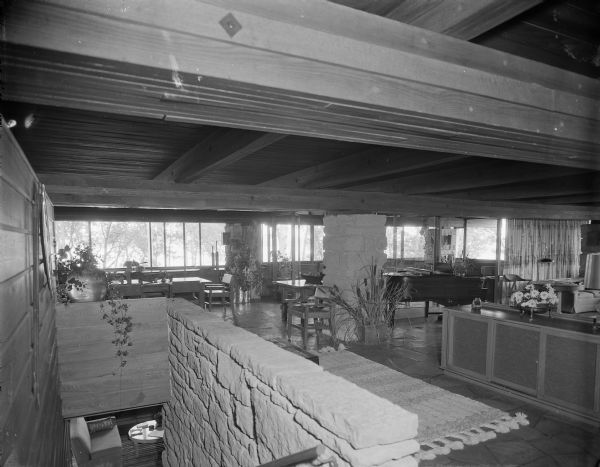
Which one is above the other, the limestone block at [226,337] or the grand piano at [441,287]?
the limestone block at [226,337]

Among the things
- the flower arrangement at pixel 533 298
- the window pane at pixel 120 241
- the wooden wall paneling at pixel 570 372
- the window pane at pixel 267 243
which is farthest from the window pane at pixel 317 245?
the wooden wall paneling at pixel 570 372

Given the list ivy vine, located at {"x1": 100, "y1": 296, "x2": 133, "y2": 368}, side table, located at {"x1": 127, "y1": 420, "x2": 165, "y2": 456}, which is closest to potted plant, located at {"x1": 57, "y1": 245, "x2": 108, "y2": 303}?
ivy vine, located at {"x1": 100, "y1": 296, "x2": 133, "y2": 368}

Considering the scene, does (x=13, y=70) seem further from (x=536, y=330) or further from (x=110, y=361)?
(x=110, y=361)

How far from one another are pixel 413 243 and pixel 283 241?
5.04 meters

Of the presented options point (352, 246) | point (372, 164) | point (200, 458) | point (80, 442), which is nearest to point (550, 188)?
point (352, 246)

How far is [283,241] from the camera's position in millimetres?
13719

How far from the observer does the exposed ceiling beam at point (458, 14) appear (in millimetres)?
1136

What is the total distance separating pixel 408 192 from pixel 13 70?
5.61 metres

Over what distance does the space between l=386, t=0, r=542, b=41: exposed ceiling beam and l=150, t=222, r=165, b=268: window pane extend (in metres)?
12.6

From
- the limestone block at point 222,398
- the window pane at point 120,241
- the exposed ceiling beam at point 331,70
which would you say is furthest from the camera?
the window pane at point 120,241

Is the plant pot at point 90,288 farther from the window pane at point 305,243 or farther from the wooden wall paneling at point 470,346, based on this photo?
the window pane at point 305,243

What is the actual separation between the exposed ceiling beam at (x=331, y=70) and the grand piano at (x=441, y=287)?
573cm

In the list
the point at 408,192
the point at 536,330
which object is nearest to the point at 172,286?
the point at 408,192

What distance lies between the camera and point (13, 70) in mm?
969
